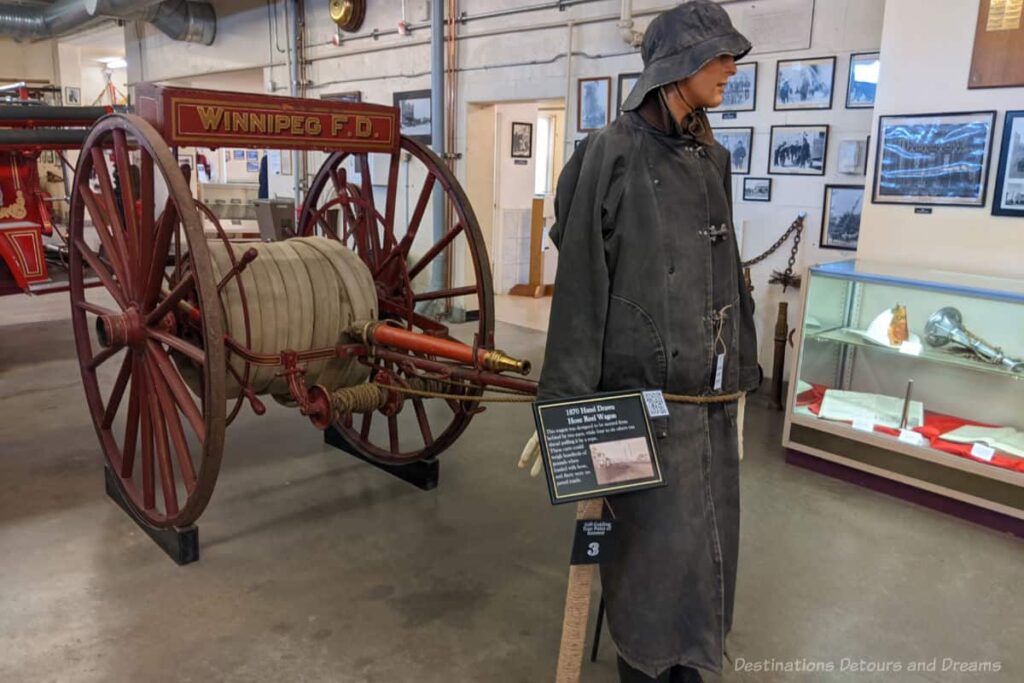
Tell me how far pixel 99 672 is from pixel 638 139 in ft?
7.39

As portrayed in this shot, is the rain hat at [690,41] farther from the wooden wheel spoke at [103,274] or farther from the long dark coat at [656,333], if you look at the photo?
the wooden wheel spoke at [103,274]

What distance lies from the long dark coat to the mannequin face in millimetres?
107

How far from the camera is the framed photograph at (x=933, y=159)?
12.8ft

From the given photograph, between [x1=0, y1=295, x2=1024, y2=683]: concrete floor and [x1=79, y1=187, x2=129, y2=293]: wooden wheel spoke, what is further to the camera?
[x1=79, y1=187, x2=129, y2=293]: wooden wheel spoke

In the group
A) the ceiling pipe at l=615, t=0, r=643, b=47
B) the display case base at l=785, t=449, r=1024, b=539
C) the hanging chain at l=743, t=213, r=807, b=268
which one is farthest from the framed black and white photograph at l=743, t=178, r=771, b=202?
the display case base at l=785, t=449, r=1024, b=539

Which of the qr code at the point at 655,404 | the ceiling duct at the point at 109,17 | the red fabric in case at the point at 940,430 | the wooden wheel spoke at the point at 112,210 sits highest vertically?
the ceiling duct at the point at 109,17

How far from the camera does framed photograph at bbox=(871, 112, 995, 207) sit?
3895 mm

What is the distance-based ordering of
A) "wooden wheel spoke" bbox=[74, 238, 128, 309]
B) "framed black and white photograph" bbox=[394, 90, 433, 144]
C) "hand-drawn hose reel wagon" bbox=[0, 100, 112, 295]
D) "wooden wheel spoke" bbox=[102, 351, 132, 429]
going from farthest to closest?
"framed black and white photograph" bbox=[394, 90, 433, 144]
"hand-drawn hose reel wagon" bbox=[0, 100, 112, 295]
"wooden wheel spoke" bbox=[102, 351, 132, 429]
"wooden wheel spoke" bbox=[74, 238, 128, 309]

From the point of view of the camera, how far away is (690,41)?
1.75 meters

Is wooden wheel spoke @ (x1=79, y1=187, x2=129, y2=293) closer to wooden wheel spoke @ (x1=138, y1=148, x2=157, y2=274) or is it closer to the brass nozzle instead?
wooden wheel spoke @ (x1=138, y1=148, x2=157, y2=274)

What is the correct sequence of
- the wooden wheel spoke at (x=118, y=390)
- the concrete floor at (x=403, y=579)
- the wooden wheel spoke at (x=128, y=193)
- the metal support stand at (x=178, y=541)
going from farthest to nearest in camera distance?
1. the wooden wheel spoke at (x=118, y=390)
2. the metal support stand at (x=178, y=541)
3. the wooden wheel spoke at (x=128, y=193)
4. the concrete floor at (x=403, y=579)

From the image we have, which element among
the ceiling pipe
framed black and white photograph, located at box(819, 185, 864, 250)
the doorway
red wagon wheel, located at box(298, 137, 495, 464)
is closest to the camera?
red wagon wheel, located at box(298, 137, 495, 464)

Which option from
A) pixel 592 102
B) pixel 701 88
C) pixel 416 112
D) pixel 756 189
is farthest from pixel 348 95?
pixel 701 88

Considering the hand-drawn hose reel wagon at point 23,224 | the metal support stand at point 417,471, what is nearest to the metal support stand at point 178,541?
the metal support stand at point 417,471
